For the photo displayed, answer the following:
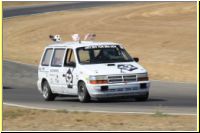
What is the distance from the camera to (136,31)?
47.0 meters

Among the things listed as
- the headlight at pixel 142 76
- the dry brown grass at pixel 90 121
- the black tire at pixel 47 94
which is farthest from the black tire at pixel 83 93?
the dry brown grass at pixel 90 121

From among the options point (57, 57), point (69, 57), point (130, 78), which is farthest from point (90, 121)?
point (57, 57)

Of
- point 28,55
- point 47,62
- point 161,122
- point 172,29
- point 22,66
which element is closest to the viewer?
point 161,122

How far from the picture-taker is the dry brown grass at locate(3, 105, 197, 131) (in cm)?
1378

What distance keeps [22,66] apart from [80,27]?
54.2ft

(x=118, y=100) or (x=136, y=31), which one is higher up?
(x=136, y=31)

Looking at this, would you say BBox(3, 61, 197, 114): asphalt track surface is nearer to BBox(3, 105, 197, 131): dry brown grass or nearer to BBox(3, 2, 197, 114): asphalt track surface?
BBox(3, 2, 197, 114): asphalt track surface

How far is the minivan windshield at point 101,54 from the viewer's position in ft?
66.4

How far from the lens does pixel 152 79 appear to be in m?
28.8

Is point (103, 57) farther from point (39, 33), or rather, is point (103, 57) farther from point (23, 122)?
point (39, 33)

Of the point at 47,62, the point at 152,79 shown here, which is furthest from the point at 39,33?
the point at 47,62

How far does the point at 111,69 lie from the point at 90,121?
497 centimetres

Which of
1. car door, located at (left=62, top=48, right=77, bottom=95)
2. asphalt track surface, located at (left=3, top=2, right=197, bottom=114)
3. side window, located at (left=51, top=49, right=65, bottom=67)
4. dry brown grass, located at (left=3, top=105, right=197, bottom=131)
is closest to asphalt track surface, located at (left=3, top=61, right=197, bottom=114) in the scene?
asphalt track surface, located at (left=3, top=2, right=197, bottom=114)

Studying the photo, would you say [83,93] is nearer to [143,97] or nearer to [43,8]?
[143,97]
